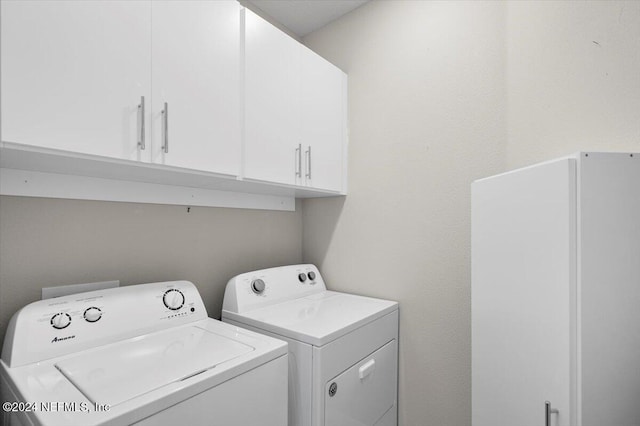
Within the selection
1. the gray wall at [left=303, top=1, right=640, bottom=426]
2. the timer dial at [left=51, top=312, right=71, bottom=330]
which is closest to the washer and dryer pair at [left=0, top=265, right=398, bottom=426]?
the timer dial at [left=51, top=312, right=71, bottom=330]

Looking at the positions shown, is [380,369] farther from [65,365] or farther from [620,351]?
[65,365]

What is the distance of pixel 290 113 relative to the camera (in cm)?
156

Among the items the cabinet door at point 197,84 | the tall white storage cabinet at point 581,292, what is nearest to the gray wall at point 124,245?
the cabinet door at point 197,84

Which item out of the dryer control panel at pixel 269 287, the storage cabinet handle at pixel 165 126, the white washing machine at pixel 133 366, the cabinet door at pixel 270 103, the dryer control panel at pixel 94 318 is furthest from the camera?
the dryer control panel at pixel 269 287

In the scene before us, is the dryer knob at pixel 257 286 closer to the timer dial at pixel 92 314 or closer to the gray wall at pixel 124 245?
the gray wall at pixel 124 245

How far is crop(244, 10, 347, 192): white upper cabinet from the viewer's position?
137 cm

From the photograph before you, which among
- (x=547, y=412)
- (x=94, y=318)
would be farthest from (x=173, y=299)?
(x=547, y=412)

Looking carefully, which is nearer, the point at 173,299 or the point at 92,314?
the point at 92,314

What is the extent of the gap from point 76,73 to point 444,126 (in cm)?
149

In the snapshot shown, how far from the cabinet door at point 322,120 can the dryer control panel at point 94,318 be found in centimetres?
85

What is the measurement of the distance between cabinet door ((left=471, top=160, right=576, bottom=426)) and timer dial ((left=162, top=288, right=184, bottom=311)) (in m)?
1.16

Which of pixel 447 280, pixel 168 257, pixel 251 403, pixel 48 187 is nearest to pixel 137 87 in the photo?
pixel 48 187

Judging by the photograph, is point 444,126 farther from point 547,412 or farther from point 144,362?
point 144,362

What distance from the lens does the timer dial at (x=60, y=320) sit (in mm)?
982
